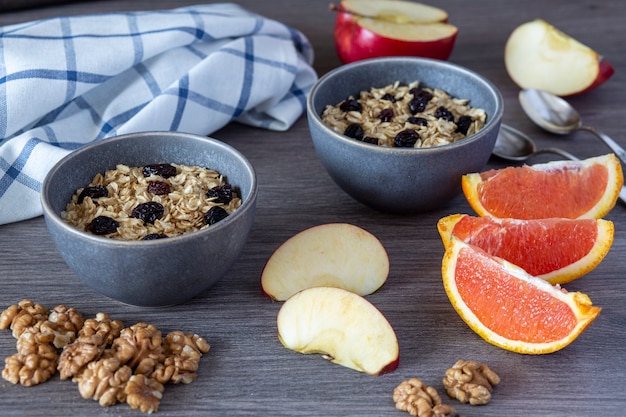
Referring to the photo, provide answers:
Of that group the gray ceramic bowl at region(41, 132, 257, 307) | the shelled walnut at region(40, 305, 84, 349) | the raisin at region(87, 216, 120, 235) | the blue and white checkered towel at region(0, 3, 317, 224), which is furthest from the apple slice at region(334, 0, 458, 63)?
the shelled walnut at region(40, 305, 84, 349)

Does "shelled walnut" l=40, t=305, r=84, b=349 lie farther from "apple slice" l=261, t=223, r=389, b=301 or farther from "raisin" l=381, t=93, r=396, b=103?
"raisin" l=381, t=93, r=396, b=103

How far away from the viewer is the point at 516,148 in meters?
1.62

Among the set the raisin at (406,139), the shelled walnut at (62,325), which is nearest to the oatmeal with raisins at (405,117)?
the raisin at (406,139)

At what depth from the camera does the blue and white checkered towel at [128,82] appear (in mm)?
1473

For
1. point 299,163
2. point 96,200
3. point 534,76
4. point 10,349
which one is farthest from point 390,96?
point 10,349

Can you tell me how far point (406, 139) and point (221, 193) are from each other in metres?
0.34

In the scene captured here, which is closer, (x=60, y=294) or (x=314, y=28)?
(x=60, y=294)

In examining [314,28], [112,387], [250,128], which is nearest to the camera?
[112,387]

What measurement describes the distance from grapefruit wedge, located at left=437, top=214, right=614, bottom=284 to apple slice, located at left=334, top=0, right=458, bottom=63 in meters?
0.66

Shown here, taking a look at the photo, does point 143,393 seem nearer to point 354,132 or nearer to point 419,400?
point 419,400

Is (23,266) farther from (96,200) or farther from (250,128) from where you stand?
(250,128)

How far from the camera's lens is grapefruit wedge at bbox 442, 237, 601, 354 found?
1112 millimetres

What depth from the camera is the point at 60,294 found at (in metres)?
1.25

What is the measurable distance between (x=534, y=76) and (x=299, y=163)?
1.99 feet
